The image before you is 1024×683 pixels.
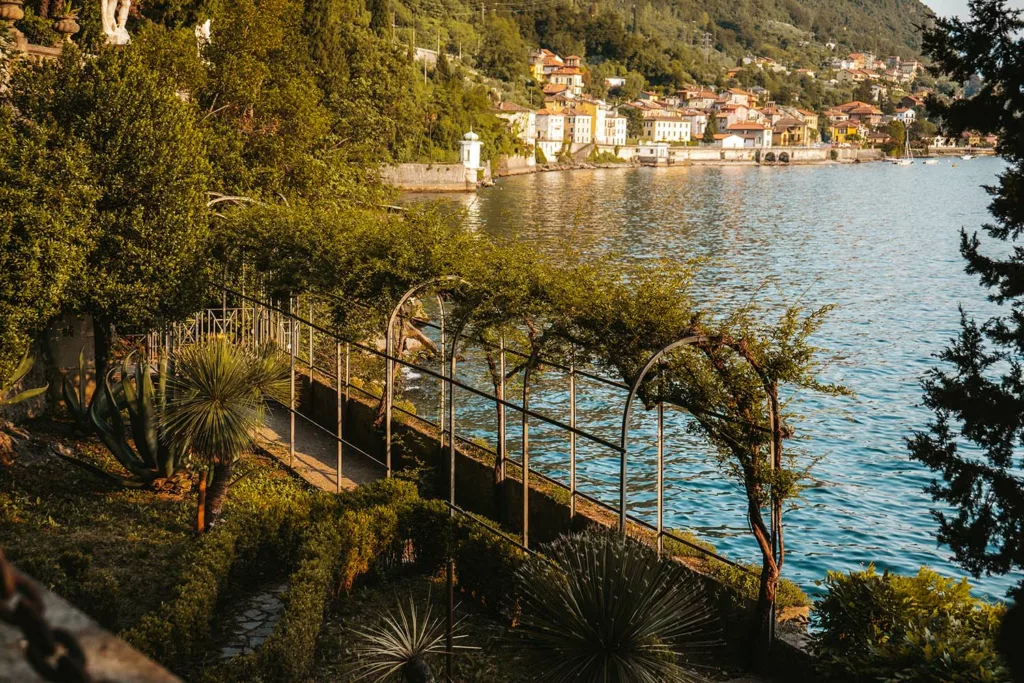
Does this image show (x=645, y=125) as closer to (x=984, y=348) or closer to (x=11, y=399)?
(x=11, y=399)

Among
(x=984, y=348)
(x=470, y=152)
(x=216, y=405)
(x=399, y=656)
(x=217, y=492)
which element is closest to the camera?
(x=984, y=348)

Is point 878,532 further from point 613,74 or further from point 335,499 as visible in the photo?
point 613,74

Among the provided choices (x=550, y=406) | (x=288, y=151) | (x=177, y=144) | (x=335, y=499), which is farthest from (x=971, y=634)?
(x=288, y=151)

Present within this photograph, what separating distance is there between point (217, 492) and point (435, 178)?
71.9m

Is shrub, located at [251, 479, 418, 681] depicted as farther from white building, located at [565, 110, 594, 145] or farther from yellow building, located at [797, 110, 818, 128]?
yellow building, located at [797, 110, 818, 128]

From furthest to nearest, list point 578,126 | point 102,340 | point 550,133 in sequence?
point 578,126
point 550,133
point 102,340

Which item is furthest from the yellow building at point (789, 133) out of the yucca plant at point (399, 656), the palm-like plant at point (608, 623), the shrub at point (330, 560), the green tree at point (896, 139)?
the palm-like plant at point (608, 623)

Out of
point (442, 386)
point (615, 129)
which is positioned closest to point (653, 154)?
point (615, 129)

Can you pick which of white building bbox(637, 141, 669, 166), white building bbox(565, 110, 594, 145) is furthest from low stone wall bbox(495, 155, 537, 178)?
white building bbox(637, 141, 669, 166)

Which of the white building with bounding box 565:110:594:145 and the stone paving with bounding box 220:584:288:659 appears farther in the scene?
the white building with bounding box 565:110:594:145

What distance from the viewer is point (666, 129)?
168 meters

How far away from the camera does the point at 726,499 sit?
1711 centimetres

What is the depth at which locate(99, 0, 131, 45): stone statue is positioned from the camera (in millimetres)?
25078

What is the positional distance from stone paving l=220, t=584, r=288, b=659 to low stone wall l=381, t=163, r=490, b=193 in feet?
222
